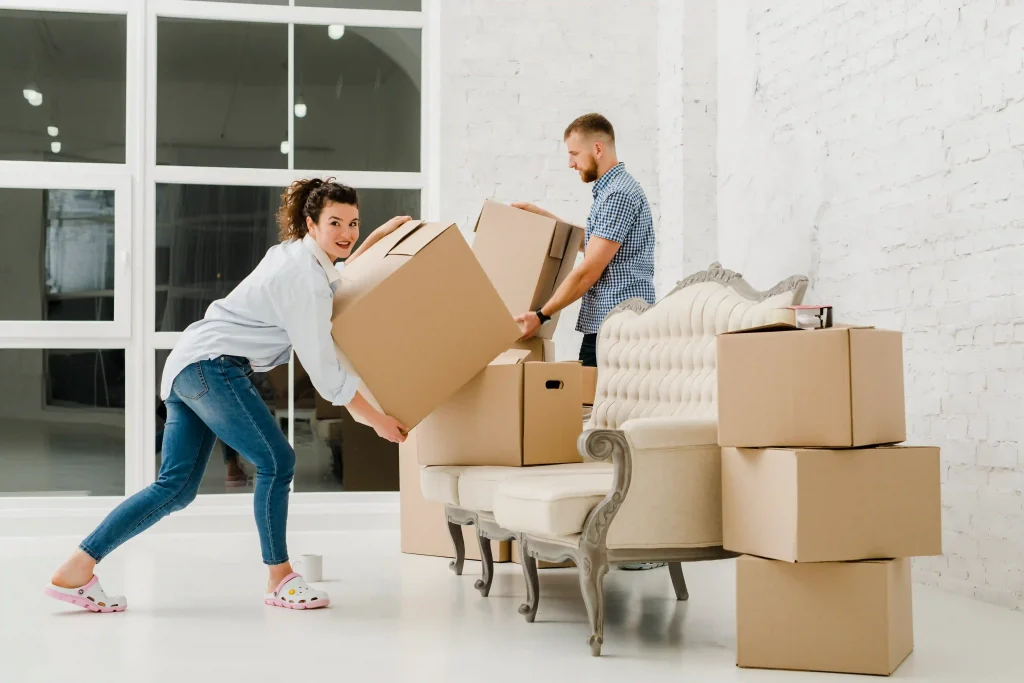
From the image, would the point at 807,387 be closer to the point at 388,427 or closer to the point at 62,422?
the point at 388,427

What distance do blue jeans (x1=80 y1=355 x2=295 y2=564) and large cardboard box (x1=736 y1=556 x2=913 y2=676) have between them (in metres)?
1.31

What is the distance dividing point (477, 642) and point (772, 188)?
250 centimetres

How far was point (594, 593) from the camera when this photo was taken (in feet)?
7.84

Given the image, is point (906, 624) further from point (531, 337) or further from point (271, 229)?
point (271, 229)

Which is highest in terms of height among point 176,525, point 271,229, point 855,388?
point 271,229

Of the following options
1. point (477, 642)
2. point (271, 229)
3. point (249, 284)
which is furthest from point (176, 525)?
point (477, 642)

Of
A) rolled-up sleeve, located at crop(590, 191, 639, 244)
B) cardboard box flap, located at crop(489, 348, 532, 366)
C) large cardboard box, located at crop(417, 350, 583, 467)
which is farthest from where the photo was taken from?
rolled-up sleeve, located at crop(590, 191, 639, 244)

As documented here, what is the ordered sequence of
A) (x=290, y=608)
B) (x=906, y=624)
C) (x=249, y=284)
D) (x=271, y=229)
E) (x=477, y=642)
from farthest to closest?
(x=271, y=229), (x=290, y=608), (x=249, y=284), (x=477, y=642), (x=906, y=624)

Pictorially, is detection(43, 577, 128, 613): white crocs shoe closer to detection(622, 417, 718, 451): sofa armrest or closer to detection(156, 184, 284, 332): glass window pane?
detection(622, 417, 718, 451): sofa armrest

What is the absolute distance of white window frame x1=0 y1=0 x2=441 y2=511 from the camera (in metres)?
4.70

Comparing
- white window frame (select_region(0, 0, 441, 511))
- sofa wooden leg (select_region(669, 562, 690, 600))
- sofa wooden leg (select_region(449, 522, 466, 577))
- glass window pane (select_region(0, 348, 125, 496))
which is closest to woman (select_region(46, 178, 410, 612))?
sofa wooden leg (select_region(449, 522, 466, 577))

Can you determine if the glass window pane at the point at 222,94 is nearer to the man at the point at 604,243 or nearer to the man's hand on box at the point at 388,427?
the man at the point at 604,243

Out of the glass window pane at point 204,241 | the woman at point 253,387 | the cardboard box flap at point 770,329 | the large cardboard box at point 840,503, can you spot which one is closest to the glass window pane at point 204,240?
the glass window pane at point 204,241

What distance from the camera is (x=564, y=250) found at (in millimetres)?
3670
